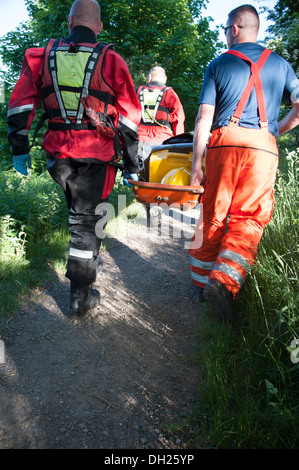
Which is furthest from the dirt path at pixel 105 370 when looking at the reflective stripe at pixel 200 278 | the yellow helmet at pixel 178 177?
the yellow helmet at pixel 178 177

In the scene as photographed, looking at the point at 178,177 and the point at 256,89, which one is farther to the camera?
the point at 178,177

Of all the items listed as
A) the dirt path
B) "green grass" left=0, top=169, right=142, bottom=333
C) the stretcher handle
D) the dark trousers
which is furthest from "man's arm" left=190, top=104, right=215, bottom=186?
"green grass" left=0, top=169, right=142, bottom=333

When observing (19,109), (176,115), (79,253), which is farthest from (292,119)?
(176,115)

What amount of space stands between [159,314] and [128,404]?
1.01 m

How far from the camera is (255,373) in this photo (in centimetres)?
184

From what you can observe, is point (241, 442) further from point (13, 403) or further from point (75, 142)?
point (75, 142)

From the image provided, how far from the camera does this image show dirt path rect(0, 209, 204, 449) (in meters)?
1.75

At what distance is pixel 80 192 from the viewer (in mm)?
2711

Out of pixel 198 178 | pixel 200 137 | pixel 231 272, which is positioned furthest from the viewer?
pixel 198 178

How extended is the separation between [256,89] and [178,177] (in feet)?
2.89

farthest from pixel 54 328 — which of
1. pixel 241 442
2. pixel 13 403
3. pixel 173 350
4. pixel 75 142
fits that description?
pixel 241 442

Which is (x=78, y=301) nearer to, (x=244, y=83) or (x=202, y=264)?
(x=202, y=264)

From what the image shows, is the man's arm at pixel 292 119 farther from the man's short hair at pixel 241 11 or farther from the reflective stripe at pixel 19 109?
the reflective stripe at pixel 19 109

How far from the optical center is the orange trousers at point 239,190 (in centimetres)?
225
